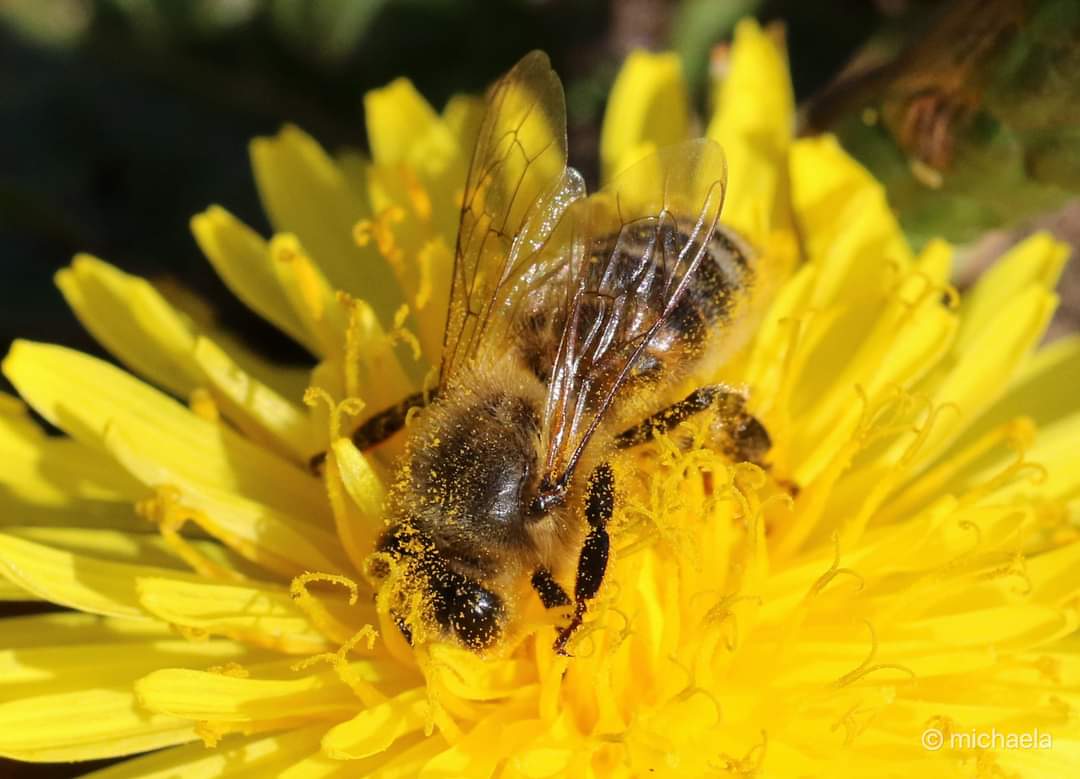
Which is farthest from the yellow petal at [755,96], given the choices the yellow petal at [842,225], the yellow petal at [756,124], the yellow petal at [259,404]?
the yellow petal at [259,404]

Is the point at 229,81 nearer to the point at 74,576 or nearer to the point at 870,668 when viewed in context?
the point at 74,576

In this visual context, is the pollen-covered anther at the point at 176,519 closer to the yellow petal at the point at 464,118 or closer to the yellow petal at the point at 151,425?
the yellow petal at the point at 151,425

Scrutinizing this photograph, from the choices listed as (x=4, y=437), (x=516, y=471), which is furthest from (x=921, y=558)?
(x=4, y=437)

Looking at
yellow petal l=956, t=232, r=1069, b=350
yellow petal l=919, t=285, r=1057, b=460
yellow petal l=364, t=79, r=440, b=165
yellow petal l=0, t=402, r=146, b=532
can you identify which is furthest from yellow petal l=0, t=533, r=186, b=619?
yellow petal l=956, t=232, r=1069, b=350

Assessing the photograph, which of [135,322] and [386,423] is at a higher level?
[135,322]

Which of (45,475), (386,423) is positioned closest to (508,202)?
(386,423)

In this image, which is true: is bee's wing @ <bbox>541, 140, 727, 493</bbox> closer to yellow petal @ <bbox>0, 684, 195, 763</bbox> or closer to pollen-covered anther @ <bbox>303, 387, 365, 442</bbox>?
pollen-covered anther @ <bbox>303, 387, 365, 442</bbox>

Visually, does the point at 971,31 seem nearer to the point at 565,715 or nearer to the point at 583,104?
the point at 583,104
